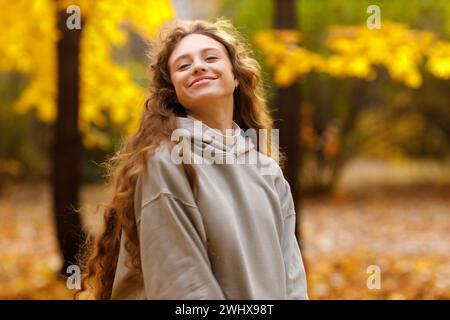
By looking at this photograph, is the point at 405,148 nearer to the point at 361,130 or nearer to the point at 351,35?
the point at 361,130

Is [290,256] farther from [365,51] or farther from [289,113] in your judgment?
[365,51]

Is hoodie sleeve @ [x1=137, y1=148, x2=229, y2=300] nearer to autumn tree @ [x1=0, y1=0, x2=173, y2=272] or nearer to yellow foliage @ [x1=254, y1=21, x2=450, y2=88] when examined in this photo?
autumn tree @ [x1=0, y1=0, x2=173, y2=272]

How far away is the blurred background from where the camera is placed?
614cm

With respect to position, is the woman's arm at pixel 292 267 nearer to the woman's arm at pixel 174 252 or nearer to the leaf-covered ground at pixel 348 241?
the woman's arm at pixel 174 252

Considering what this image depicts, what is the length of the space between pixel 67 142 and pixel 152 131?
14.6ft

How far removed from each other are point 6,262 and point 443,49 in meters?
5.55

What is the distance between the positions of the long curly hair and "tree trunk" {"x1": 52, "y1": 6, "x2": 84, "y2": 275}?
3798 millimetres

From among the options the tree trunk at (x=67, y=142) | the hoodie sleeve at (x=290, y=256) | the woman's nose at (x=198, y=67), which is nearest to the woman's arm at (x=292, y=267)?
the hoodie sleeve at (x=290, y=256)

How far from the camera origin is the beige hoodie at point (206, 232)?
189cm

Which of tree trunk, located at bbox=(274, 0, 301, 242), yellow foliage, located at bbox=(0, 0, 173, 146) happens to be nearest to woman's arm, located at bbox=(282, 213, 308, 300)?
tree trunk, located at bbox=(274, 0, 301, 242)

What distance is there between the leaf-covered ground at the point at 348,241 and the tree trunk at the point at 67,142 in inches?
20.7

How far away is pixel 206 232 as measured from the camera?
1.94m

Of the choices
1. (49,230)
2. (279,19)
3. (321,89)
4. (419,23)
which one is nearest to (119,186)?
(279,19)
